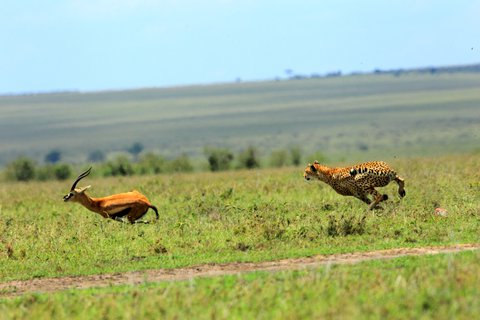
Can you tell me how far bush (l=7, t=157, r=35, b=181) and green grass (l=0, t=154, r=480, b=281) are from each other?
65.4 feet

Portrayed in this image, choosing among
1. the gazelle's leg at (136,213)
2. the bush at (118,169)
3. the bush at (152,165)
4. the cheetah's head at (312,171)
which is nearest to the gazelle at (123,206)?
the gazelle's leg at (136,213)

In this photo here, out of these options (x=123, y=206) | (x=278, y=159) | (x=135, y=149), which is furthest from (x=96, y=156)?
(x=123, y=206)

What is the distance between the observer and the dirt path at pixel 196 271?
40.8 ft

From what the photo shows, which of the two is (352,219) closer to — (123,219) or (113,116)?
(123,219)

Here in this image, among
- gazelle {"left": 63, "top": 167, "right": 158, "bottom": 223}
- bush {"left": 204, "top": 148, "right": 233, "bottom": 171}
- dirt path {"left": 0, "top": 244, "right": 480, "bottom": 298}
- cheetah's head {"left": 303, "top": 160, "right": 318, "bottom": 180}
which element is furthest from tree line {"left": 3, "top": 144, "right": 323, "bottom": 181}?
dirt path {"left": 0, "top": 244, "right": 480, "bottom": 298}

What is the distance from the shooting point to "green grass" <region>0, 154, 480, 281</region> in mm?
13922

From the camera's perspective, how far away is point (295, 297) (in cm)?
1030

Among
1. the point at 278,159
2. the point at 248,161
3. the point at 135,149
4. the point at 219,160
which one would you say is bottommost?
the point at 135,149

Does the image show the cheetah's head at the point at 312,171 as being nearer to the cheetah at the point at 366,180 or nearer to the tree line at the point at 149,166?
the cheetah at the point at 366,180

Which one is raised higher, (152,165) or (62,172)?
(152,165)

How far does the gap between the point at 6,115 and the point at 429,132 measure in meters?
97.4

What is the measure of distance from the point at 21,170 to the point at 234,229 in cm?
2840

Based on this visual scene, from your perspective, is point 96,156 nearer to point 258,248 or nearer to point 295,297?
point 258,248

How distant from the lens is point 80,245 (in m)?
15.4
